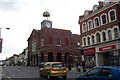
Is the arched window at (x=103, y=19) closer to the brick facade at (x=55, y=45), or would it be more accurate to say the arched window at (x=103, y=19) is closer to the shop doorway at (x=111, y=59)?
the shop doorway at (x=111, y=59)

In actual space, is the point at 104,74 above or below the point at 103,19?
below

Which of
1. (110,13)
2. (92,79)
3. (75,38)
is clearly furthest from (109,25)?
(75,38)

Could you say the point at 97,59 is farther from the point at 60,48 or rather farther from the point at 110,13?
the point at 60,48

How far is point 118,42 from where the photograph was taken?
3178 cm

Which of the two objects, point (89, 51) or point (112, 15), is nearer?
point (112, 15)

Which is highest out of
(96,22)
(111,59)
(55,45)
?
(96,22)

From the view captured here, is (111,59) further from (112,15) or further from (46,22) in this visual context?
(46,22)

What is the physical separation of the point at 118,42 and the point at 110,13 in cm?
500

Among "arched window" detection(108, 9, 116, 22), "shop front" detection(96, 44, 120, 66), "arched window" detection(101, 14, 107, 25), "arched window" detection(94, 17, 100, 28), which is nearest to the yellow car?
"shop front" detection(96, 44, 120, 66)

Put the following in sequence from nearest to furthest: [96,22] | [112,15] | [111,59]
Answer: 1. [112,15]
2. [111,59]
3. [96,22]

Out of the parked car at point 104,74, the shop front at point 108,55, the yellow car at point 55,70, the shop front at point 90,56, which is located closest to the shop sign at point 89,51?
the shop front at point 90,56

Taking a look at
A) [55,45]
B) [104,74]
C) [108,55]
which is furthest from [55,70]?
[55,45]

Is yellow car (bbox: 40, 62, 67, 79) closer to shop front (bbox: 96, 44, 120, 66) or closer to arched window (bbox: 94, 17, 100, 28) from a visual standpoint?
shop front (bbox: 96, 44, 120, 66)

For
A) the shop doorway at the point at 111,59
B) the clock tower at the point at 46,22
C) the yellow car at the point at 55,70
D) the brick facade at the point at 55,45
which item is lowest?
the yellow car at the point at 55,70
